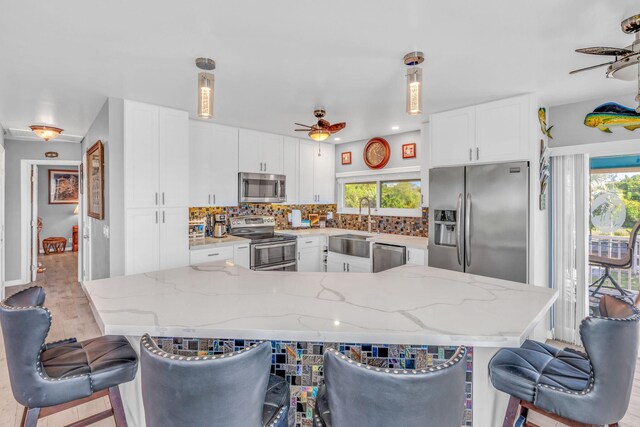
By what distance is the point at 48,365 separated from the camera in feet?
4.79

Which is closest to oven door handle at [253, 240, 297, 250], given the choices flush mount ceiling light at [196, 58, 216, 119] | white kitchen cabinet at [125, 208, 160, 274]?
white kitchen cabinet at [125, 208, 160, 274]

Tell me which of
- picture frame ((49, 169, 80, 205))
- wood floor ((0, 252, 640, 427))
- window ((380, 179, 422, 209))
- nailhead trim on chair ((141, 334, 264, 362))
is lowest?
wood floor ((0, 252, 640, 427))

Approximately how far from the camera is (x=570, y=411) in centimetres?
127

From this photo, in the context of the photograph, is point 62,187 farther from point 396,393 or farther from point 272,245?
point 396,393

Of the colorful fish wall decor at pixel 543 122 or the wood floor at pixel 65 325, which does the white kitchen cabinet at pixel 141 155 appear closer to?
the wood floor at pixel 65 325

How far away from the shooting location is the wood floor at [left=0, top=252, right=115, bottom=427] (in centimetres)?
217

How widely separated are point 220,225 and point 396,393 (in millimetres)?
3825

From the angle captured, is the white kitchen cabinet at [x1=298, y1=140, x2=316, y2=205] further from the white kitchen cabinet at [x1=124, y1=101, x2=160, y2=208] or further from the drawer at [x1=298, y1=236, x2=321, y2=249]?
the white kitchen cabinet at [x1=124, y1=101, x2=160, y2=208]

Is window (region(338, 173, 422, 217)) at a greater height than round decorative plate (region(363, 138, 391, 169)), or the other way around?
round decorative plate (region(363, 138, 391, 169))

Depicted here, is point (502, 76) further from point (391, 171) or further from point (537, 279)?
point (391, 171)

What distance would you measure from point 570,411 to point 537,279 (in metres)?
2.25

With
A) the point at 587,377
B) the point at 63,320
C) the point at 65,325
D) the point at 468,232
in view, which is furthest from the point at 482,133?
the point at 63,320

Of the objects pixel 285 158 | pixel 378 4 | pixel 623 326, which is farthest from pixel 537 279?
pixel 285 158

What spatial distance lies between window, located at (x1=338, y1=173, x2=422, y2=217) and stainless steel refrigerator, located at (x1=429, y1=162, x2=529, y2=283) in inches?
39.4
